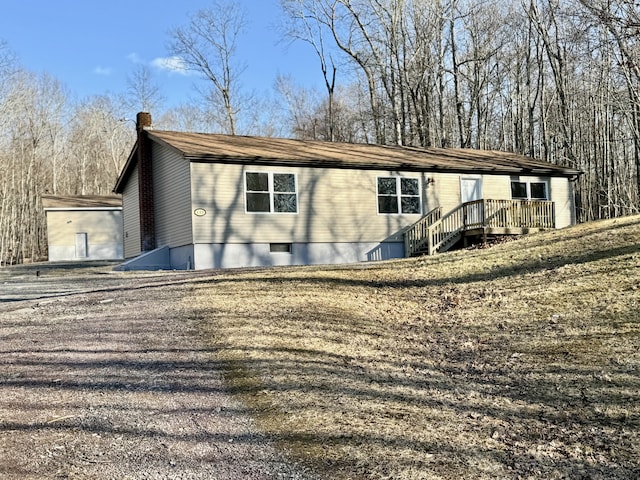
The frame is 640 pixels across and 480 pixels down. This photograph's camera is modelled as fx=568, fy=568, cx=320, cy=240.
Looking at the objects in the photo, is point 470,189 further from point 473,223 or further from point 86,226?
point 86,226

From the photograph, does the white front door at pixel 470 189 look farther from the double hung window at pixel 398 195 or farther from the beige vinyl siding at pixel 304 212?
the double hung window at pixel 398 195

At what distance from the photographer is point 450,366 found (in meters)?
5.59

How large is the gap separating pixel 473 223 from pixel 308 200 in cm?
521

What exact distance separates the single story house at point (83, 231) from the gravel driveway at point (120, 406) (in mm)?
24759

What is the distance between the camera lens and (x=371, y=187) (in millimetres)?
17469

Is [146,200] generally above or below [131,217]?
above

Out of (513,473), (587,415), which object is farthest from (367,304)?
(513,473)

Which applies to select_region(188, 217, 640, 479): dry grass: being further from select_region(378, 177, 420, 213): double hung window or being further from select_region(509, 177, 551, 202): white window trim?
select_region(509, 177, 551, 202): white window trim

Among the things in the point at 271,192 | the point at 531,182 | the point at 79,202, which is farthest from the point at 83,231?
the point at 531,182

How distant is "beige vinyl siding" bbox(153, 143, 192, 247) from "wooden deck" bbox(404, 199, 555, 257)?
675 cm

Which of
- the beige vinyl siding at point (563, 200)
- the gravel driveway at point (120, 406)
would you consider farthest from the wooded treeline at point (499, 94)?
the gravel driveway at point (120, 406)

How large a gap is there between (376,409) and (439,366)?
1478mm

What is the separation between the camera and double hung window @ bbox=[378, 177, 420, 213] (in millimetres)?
17609

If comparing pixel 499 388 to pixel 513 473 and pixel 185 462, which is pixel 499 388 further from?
pixel 185 462
